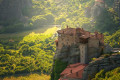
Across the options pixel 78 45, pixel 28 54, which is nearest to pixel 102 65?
pixel 78 45

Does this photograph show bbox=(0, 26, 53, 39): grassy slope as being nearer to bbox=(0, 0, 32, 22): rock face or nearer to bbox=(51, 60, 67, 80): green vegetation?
bbox=(0, 0, 32, 22): rock face

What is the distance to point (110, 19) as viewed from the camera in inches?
3487

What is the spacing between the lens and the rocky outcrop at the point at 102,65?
37256 mm

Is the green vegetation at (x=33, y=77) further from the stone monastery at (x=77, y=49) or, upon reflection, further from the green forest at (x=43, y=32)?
the stone monastery at (x=77, y=49)

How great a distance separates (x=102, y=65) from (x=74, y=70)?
26.8 feet

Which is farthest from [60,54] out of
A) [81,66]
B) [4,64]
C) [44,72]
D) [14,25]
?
[14,25]

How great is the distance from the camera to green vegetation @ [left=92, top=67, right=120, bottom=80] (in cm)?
3443

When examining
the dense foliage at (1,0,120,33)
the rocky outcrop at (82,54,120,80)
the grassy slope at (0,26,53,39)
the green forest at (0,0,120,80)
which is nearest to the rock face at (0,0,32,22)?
the green forest at (0,0,120,80)

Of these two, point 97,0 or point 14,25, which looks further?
point 14,25

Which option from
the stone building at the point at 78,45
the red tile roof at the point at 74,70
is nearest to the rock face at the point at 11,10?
the stone building at the point at 78,45

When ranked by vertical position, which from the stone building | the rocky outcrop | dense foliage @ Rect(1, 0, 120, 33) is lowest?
the rocky outcrop

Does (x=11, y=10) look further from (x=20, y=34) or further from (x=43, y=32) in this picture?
(x=43, y=32)

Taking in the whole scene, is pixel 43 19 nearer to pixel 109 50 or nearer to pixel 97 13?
pixel 97 13

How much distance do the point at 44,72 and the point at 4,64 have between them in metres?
12.9
